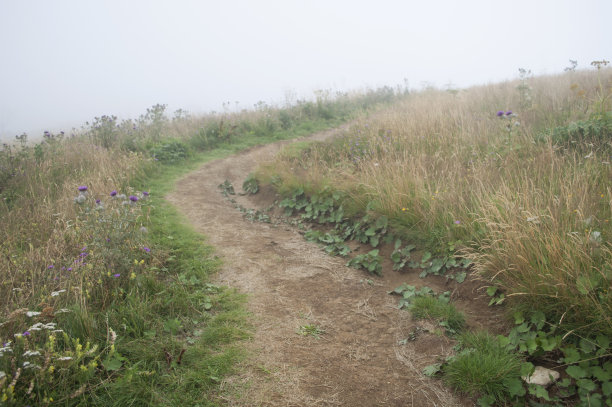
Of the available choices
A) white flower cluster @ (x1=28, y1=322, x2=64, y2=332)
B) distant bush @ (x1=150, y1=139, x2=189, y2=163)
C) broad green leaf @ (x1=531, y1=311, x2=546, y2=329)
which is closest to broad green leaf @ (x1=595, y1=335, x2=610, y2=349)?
broad green leaf @ (x1=531, y1=311, x2=546, y2=329)

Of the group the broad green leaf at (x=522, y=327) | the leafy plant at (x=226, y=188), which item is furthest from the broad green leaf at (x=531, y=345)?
the leafy plant at (x=226, y=188)

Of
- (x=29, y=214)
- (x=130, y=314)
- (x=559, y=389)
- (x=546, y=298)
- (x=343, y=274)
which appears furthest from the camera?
(x=29, y=214)

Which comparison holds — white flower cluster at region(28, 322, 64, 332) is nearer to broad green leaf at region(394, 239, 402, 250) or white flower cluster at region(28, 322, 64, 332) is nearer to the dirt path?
the dirt path

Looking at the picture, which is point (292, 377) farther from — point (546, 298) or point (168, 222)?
point (168, 222)

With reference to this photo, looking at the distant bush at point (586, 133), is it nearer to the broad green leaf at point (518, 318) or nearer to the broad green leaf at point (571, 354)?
the broad green leaf at point (518, 318)

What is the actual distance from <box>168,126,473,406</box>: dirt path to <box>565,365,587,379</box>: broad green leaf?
2.24 ft

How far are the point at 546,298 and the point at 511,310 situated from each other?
11.7 inches

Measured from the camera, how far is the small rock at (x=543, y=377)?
252 centimetres

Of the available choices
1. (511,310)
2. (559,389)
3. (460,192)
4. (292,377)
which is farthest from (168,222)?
(559,389)

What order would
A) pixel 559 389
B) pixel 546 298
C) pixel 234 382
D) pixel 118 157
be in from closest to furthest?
pixel 559 389 < pixel 234 382 < pixel 546 298 < pixel 118 157

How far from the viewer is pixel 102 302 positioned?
3.52 meters

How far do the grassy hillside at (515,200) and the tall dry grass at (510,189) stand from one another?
17 mm

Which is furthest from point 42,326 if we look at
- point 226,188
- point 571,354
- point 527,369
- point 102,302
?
point 226,188

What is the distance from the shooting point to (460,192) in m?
4.72
